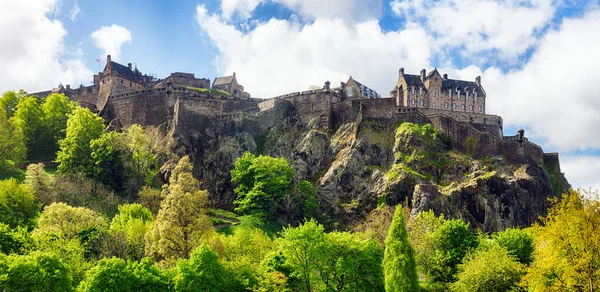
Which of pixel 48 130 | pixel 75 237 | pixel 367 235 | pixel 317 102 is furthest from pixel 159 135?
pixel 367 235

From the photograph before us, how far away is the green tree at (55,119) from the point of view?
3162 inches

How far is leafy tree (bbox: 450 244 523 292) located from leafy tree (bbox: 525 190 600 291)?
10602mm

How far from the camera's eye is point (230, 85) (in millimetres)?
101438

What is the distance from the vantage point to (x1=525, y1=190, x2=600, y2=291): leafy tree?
31875 millimetres

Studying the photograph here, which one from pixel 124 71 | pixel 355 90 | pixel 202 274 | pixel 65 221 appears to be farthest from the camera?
pixel 124 71

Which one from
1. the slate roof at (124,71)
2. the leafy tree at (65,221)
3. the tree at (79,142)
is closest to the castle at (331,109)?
the slate roof at (124,71)

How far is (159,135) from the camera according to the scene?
7750 cm

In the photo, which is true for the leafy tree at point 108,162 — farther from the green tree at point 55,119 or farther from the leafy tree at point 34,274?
the leafy tree at point 34,274

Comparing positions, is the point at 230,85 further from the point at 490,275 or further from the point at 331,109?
the point at 490,275

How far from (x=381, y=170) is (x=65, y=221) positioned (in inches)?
1422

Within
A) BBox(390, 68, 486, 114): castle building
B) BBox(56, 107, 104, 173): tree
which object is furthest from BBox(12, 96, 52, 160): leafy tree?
BBox(390, 68, 486, 114): castle building

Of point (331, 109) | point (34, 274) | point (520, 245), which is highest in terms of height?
point (331, 109)

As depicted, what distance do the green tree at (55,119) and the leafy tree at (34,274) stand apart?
43976mm

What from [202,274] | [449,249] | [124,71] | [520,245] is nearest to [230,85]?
[124,71]
